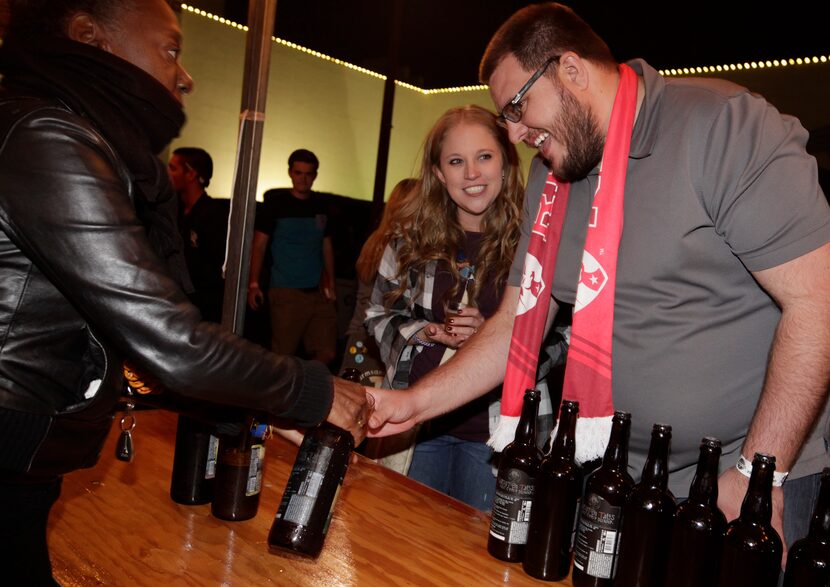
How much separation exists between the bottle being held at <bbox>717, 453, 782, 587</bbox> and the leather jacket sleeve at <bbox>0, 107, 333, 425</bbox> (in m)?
0.78

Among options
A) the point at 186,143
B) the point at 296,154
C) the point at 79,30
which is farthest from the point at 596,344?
the point at 186,143

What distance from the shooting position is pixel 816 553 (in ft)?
3.51

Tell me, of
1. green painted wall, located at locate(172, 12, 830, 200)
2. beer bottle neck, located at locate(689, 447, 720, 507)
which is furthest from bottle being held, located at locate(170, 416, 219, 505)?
green painted wall, located at locate(172, 12, 830, 200)

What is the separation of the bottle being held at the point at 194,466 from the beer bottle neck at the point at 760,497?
1.01 meters

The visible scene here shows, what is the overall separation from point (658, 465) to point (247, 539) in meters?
0.77

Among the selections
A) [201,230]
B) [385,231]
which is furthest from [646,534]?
[201,230]

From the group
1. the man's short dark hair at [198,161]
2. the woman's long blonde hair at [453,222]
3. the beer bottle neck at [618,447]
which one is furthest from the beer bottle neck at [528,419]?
the man's short dark hair at [198,161]

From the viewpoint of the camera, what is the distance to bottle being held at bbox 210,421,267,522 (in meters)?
1.49

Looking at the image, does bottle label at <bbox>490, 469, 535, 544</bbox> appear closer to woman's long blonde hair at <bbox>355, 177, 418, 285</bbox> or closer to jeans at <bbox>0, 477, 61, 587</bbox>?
jeans at <bbox>0, 477, 61, 587</bbox>

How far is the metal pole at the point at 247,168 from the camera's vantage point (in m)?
1.94

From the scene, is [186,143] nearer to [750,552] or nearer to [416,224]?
[416,224]

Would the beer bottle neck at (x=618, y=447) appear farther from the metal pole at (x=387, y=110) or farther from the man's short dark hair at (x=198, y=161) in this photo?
the metal pole at (x=387, y=110)

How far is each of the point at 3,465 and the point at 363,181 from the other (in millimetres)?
7278

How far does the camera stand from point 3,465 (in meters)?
1.07
